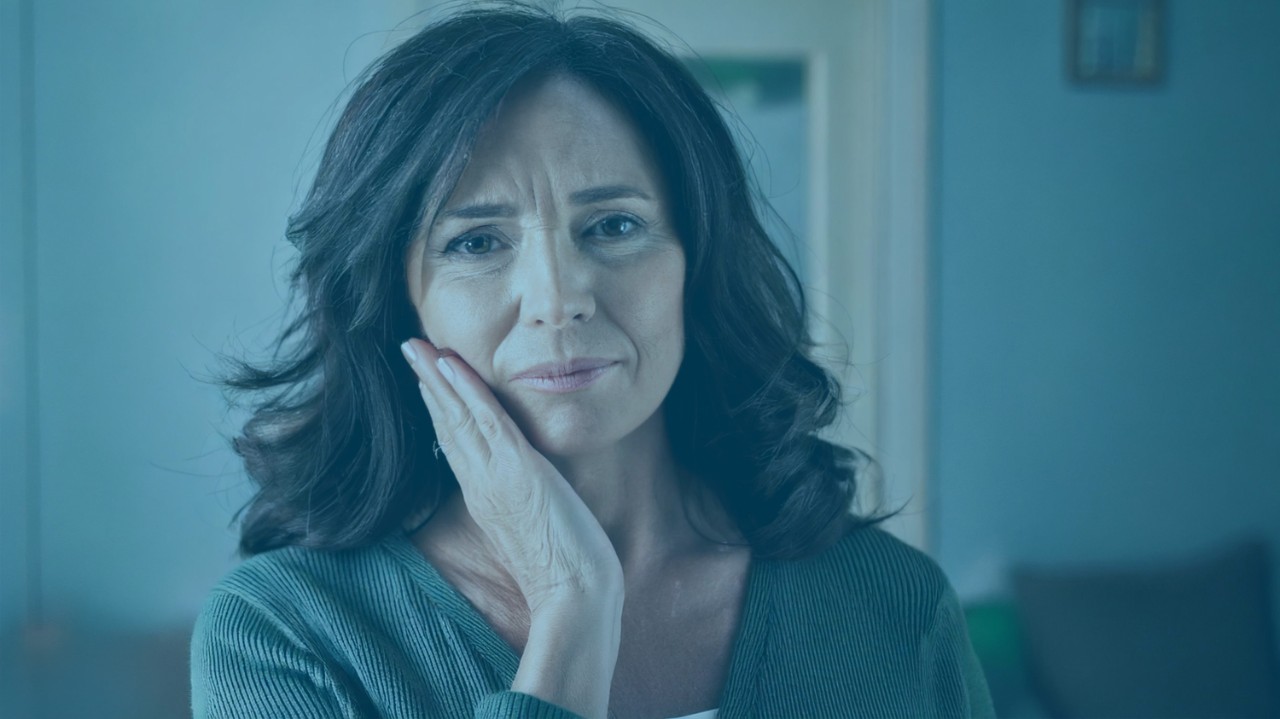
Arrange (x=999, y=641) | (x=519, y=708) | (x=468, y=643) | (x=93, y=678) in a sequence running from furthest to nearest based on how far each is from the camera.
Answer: (x=999, y=641) → (x=93, y=678) → (x=468, y=643) → (x=519, y=708)

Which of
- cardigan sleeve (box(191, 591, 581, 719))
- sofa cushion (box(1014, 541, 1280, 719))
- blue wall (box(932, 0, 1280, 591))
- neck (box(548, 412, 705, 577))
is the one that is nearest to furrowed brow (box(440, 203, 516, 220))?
neck (box(548, 412, 705, 577))

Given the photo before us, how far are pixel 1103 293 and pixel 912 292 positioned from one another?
47 cm

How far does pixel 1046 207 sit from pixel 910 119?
1.27ft

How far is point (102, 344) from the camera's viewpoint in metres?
2.01

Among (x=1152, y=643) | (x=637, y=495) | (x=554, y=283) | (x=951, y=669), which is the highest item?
(x=554, y=283)

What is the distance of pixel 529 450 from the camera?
0.92 metres

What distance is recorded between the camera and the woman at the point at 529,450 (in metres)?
0.88

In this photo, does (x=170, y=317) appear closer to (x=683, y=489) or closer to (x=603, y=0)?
(x=603, y=0)

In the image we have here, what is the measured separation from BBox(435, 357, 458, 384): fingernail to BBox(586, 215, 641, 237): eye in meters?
0.19

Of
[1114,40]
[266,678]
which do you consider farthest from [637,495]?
[1114,40]

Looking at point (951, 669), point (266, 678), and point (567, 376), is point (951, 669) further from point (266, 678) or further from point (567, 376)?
point (266, 678)

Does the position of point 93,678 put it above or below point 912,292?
below

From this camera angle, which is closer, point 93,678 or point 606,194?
point 606,194

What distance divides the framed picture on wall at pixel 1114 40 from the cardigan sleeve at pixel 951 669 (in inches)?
66.8
